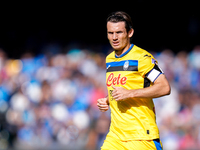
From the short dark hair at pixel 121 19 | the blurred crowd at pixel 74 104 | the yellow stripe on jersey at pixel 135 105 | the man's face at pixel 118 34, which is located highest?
the short dark hair at pixel 121 19

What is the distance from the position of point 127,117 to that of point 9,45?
951 centimetres

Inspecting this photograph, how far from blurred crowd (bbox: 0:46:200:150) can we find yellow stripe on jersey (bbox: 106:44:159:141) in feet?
14.5

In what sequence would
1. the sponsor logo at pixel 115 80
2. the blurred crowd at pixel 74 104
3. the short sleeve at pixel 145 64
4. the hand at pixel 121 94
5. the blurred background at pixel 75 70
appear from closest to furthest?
the hand at pixel 121 94, the short sleeve at pixel 145 64, the sponsor logo at pixel 115 80, the blurred crowd at pixel 74 104, the blurred background at pixel 75 70

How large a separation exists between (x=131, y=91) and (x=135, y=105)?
0.89ft

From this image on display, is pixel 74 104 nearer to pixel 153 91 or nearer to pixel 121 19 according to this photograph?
pixel 121 19

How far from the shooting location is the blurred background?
838cm

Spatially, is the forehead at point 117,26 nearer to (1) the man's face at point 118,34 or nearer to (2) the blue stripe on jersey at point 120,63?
(1) the man's face at point 118,34

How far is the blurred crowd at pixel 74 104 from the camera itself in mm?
8133

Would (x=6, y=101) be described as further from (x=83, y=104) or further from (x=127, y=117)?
(x=127, y=117)

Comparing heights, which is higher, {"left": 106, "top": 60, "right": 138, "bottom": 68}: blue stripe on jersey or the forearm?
{"left": 106, "top": 60, "right": 138, "bottom": 68}: blue stripe on jersey

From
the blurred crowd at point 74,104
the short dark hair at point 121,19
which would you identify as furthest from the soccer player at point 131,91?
the blurred crowd at point 74,104

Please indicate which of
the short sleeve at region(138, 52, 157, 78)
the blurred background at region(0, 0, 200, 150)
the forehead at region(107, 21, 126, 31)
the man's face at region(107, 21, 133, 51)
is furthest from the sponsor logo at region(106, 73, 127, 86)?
the blurred background at region(0, 0, 200, 150)

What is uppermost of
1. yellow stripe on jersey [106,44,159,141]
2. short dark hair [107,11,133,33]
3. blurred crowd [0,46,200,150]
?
short dark hair [107,11,133,33]

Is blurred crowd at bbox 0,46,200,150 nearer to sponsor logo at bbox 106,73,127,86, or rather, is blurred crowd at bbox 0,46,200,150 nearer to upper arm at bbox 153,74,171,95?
sponsor logo at bbox 106,73,127,86
